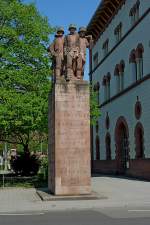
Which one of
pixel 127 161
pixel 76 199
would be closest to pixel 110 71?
pixel 127 161

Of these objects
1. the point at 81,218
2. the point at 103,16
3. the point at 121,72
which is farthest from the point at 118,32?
the point at 81,218

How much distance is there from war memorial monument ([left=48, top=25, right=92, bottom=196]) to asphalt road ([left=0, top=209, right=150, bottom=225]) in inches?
174

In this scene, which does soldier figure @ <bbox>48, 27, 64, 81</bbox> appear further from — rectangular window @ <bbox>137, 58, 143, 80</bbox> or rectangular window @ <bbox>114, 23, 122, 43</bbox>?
rectangular window @ <bbox>114, 23, 122, 43</bbox>

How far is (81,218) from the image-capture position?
41.4ft

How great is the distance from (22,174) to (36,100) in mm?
17962

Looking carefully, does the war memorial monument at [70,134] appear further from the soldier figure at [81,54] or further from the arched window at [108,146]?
the arched window at [108,146]

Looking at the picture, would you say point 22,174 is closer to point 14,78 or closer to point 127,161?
point 127,161

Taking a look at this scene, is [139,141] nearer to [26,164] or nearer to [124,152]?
[124,152]

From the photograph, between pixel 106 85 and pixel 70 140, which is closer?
pixel 70 140

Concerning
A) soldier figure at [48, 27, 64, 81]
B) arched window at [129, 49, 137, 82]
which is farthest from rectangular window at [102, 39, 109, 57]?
soldier figure at [48, 27, 64, 81]

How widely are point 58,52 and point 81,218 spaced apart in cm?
929

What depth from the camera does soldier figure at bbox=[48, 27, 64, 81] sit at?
789 inches

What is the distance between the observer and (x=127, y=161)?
121 ft

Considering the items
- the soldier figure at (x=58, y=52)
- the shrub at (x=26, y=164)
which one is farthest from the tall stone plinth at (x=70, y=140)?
the shrub at (x=26, y=164)
